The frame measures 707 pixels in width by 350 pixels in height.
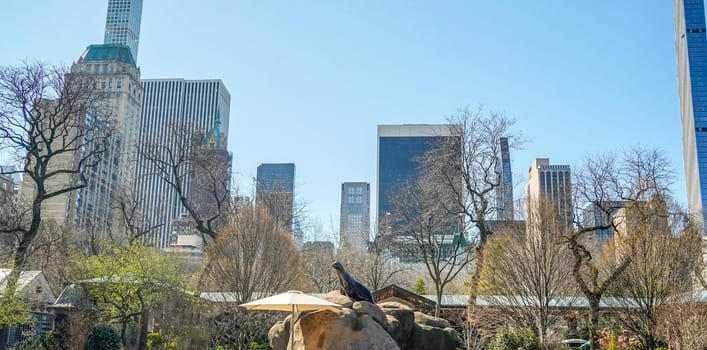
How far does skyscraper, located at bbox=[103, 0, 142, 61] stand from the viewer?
142125 mm

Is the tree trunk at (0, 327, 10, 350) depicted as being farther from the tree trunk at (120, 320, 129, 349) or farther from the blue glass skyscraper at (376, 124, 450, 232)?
the blue glass skyscraper at (376, 124, 450, 232)

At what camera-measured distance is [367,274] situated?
46.4 metres

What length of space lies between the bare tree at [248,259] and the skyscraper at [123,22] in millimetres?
126924

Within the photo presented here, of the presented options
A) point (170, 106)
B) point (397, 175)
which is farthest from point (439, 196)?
point (170, 106)

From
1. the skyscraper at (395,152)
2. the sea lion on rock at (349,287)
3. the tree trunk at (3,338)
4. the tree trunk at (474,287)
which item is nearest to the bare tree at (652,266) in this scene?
the tree trunk at (474,287)

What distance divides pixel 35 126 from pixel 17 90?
1690 mm

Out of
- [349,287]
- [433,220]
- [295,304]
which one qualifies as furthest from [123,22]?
[295,304]

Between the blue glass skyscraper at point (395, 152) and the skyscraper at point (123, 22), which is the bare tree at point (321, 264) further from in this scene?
the skyscraper at point (123, 22)

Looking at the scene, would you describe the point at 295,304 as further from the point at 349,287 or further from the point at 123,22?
the point at 123,22

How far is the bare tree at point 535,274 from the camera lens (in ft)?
76.8

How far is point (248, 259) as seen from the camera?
26.3m

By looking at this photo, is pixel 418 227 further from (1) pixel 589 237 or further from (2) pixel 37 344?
(2) pixel 37 344

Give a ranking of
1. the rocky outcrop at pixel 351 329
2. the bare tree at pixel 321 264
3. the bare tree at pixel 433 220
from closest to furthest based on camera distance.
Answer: the rocky outcrop at pixel 351 329
the bare tree at pixel 433 220
the bare tree at pixel 321 264

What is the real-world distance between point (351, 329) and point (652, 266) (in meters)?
13.6
